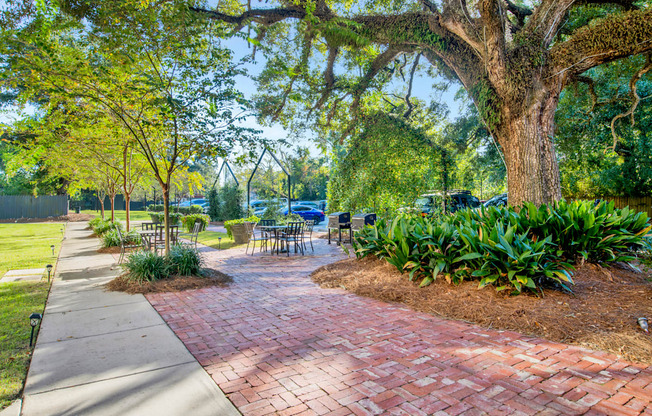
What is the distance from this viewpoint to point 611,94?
43.4ft

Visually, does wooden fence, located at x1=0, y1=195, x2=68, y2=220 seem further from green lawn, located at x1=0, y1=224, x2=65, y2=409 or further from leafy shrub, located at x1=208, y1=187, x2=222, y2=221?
green lawn, located at x1=0, y1=224, x2=65, y2=409

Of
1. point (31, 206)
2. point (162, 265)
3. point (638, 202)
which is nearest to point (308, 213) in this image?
point (638, 202)

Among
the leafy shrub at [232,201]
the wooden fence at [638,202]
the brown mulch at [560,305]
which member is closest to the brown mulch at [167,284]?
the brown mulch at [560,305]

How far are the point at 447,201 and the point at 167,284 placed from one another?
28.8 feet

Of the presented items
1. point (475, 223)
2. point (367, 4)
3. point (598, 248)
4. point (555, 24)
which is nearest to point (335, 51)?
point (367, 4)

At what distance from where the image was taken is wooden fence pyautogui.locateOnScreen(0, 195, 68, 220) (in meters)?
26.8

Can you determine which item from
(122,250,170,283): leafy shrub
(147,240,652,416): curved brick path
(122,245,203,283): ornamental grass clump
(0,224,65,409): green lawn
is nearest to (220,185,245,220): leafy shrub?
(0,224,65,409): green lawn

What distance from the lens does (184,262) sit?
6.61 m

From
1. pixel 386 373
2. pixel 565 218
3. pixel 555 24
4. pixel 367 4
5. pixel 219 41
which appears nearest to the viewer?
pixel 386 373

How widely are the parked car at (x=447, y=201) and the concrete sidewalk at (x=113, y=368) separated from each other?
26.8 feet

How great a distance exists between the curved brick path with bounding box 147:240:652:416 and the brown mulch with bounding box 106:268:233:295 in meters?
1.11

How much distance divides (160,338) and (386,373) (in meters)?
2.26

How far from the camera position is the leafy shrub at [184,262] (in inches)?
259

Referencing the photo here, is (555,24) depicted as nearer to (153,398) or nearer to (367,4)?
(367,4)
